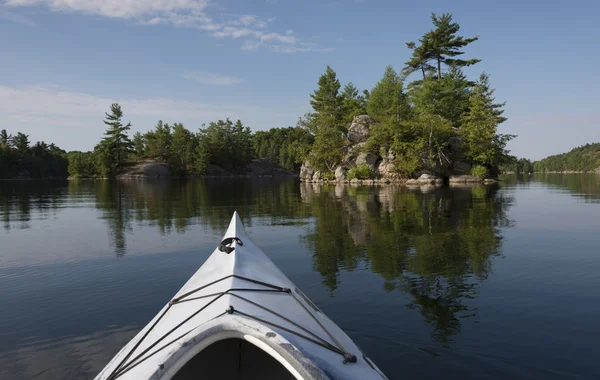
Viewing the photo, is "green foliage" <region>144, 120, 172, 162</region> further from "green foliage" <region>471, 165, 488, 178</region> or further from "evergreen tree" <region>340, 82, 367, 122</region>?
"green foliage" <region>471, 165, 488, 178</region>

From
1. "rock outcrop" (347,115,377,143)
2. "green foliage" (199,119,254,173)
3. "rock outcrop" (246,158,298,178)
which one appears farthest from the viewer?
"rock outcrop" (246,158,298,178)

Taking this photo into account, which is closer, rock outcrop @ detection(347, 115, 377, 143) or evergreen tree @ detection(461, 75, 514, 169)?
evergreen tree @ detection(461, 75, 514, 169)

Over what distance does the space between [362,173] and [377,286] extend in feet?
170

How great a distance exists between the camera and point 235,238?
693cm

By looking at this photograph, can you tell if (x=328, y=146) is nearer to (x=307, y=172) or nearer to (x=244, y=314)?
(x=307, y=172)

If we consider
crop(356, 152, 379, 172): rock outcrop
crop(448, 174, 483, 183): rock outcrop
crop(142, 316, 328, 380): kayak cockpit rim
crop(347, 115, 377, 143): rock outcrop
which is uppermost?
crop(347, 115, 377, 143): rock outcrop

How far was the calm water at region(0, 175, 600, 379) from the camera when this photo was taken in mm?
5719

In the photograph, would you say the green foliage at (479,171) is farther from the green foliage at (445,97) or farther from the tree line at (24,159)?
the tree line at (24,159)

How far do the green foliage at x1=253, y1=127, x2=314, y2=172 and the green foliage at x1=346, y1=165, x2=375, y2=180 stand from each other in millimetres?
67109

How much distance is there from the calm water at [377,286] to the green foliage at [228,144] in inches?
3779

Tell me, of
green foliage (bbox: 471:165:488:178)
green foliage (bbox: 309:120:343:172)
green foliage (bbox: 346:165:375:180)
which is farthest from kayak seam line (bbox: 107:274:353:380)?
green foliage (bbox: 309:120:343:172)

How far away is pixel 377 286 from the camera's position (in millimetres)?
8922

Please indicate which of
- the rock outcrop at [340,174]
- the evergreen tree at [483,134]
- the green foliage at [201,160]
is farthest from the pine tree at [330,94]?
the green foliage at [201,160]

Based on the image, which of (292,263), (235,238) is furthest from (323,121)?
(235,238)
